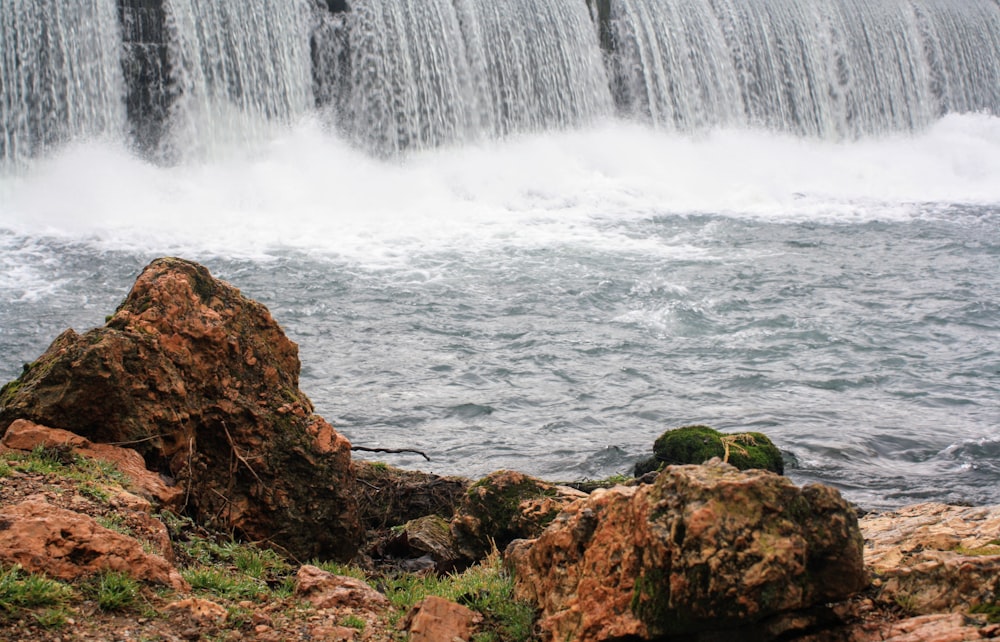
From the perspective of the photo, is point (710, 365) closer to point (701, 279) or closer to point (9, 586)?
point (701, 279)

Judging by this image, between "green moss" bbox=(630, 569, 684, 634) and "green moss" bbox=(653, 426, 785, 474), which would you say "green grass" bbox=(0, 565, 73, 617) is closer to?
"green moss" bbox=(630, 569, 684, 634)

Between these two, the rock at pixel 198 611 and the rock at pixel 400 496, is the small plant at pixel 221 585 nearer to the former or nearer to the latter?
the rock at pixel 198 611

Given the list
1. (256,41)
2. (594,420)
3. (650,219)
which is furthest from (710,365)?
(256,41)

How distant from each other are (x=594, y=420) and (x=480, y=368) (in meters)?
1.83

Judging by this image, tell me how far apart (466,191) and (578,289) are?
5.27 metres

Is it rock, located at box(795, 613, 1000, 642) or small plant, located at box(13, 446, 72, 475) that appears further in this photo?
small plant, located at box(13, 446, 72, 475)

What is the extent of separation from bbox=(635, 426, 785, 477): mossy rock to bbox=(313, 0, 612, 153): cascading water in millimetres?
12754

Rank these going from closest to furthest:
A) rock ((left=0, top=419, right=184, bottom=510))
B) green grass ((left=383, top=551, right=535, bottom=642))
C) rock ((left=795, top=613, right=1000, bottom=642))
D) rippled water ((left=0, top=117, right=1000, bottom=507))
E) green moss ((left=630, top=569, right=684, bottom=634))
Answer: rock ((left=795, top=613, right=1000, bottom=642)) < green moss ((left=630, top=569, right=684, bottom=634)) < green grass ((left=383, top=551, right=535, bottom=642)) < rock ((left=0, top=419, right=184, bottom=510)) < rippled water ((left=0, top=117, right=1000, bottom=507))

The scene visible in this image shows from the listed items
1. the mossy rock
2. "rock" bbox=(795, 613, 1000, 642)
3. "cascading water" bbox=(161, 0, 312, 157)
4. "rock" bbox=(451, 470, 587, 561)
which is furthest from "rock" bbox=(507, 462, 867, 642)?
"cascading water" bbox=(161, 0, 312, 157)

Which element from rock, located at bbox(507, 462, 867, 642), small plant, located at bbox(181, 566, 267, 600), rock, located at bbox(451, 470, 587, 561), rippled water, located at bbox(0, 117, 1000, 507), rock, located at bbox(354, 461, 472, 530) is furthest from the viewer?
rippled water, located at bbox(0, 117, 1000, 507)

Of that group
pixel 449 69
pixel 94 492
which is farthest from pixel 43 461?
pixel 449 69

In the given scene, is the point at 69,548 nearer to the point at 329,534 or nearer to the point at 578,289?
the point at 329,534

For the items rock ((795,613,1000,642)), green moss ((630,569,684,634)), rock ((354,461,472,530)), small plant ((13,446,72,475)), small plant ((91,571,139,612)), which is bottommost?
rock ((354,461,472,530))

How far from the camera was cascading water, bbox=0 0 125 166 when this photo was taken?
637 inches
